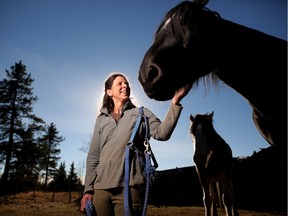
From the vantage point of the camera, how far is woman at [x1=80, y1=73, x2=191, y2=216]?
6.66 feet

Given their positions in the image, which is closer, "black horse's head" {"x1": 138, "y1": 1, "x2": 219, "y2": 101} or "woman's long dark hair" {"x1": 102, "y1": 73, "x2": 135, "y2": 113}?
"black horse's head" {"x1": 138, "y1": 1, "x2": 219, "y2": 101}

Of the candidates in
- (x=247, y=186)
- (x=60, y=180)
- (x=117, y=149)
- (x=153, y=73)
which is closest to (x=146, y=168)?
(x=117, y=149)

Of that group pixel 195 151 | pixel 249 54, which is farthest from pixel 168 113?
pixel 195 151

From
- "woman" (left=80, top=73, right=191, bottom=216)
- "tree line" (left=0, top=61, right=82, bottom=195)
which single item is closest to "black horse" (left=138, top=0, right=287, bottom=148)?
"woman" (left=80, top=73, right=191, bottom=216)

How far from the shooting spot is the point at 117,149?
221 cm

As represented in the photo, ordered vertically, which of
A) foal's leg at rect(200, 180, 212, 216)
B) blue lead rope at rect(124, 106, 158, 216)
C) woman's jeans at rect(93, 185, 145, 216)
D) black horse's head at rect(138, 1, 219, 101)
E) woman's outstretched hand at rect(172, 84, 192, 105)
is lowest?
foal's leg at rect(200, 180, 212, 216)

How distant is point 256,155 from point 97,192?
37.5 feet

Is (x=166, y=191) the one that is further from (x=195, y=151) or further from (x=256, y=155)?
(x=195, y=151)

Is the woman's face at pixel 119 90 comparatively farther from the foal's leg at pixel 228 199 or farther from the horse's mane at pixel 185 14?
the foal's leg at pixel 228 199

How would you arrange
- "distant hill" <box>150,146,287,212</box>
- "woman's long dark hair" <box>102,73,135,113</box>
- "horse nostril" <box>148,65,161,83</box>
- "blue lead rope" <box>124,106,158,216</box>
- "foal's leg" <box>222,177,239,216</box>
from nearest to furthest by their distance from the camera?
"horse nostril" <box>148,65,161,83</box>
"blue lead rope" <box>124,106,158,216</box>
"woman's long dark hair" <box>102,73,135,113</box>
"foal's leg" <box>222,177,239,216</box>
"distant hill" <box>150,146,287,212</box>

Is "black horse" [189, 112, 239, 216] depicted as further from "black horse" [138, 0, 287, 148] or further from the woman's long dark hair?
"black horse" [138, 0, 287, 148]


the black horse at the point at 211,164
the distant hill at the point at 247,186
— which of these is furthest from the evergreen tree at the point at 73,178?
the black horse at the point at 211,164

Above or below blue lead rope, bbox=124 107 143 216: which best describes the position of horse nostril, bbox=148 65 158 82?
above

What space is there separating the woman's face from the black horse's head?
77 centimetres
